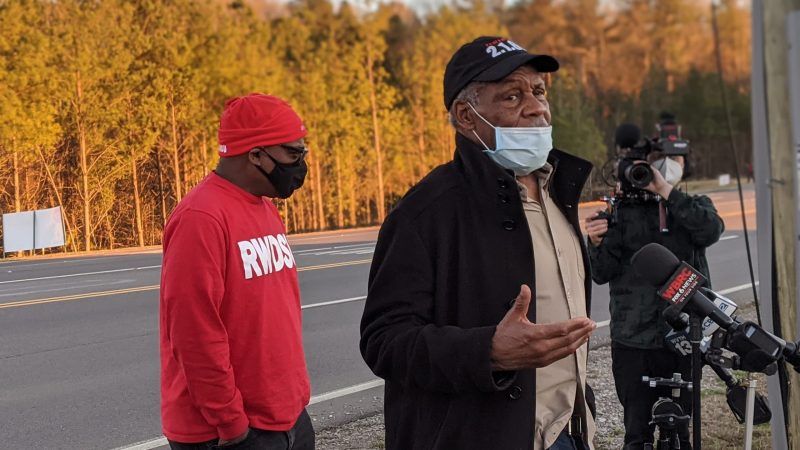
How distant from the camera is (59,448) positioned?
215 inches

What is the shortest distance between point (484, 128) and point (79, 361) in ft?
16.9

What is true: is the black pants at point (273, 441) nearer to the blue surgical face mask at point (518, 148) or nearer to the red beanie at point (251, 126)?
the red beanie at point (251, 126)

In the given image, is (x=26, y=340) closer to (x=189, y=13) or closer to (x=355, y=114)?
(x=189, y=13)

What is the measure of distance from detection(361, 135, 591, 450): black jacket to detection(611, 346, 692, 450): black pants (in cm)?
251

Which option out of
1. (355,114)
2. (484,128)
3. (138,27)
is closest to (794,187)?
(484,128)

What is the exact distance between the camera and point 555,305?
2.31 meters

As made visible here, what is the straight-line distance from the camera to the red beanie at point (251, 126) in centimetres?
337

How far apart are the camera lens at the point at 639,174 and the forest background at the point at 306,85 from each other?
40 centimetres

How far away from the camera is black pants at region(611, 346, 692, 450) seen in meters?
4.46

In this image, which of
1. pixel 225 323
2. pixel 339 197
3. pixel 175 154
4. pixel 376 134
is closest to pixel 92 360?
pixel 175 154

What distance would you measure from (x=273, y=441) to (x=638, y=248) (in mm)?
2259

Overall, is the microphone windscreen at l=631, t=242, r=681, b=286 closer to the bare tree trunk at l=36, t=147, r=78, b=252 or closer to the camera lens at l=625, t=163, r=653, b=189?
the camera lens at l=625, t=163, r=653, b=189

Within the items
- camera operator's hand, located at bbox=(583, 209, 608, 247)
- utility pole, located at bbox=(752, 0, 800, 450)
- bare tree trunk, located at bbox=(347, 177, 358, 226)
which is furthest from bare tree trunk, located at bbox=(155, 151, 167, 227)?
utility pole, located at bbox=(752, 0, 800, 450)

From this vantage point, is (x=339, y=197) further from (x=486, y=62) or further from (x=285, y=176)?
(x=486, y=62)
